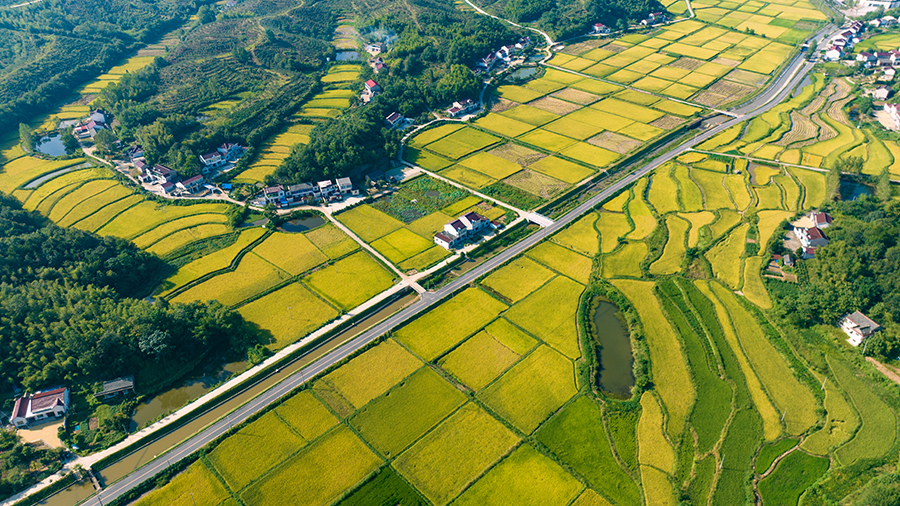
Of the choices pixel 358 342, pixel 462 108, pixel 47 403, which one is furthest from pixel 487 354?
pixel 462 108

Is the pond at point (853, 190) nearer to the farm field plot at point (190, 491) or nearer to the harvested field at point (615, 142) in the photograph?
the harvested field at point (615, 142)

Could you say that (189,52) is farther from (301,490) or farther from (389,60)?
(301,490)

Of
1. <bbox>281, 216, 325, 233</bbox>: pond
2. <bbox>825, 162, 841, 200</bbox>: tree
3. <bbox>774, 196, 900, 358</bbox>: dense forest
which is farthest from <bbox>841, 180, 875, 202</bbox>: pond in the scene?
<bbox>281, 216, 325, 233</bbox>: pond

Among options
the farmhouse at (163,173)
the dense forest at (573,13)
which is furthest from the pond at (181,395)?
the dense forest at (573,13)

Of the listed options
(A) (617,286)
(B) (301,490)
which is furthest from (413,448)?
(A) (617,286)

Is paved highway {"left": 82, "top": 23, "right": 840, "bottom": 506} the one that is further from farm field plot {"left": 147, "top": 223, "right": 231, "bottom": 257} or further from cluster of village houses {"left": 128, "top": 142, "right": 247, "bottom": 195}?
cluster of village houses {"left": 128, "top": 142, "right": 247, "bottom": 195}

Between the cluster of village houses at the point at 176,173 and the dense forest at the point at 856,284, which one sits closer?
the dense forest at the point at 856,284
